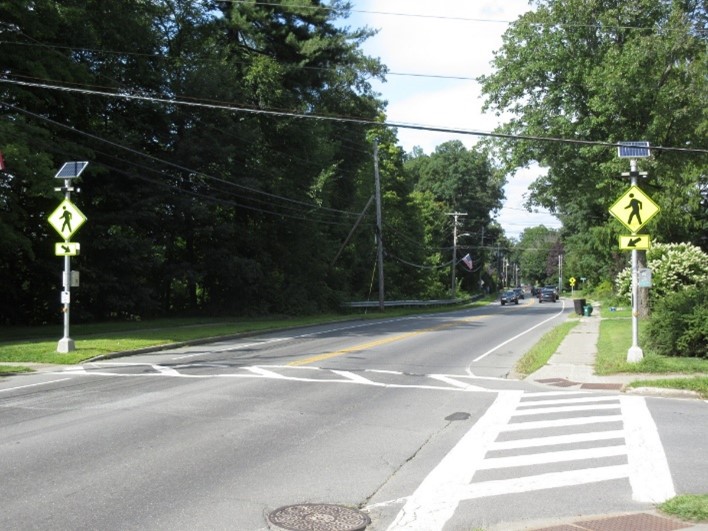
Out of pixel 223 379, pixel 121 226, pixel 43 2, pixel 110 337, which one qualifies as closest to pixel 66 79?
pixel 43 2

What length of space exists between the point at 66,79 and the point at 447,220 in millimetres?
71801

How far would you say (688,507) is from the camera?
5.58 meters

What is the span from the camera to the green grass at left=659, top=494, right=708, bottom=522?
17.8 feet

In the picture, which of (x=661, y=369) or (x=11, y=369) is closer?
(x=661, y=369)

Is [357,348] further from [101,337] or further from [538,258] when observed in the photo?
[538,258]

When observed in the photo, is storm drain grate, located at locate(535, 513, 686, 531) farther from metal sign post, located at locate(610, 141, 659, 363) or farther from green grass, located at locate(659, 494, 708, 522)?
metal sign post, located at locate(610, 141, 659, 363)

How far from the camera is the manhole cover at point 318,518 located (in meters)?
5.35

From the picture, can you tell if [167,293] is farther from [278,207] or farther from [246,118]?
[246,118]

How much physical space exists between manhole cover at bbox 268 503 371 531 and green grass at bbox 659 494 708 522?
2571mm

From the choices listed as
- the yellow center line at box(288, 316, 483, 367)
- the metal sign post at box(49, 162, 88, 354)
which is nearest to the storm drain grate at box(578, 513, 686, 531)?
the yellow center line at box(288, 316, 483, 367)

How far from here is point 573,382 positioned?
13.8 meters

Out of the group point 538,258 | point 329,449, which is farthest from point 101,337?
point 538,258

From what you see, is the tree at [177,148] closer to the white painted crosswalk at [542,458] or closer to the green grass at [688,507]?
the white painted crosswalk at [542,458]

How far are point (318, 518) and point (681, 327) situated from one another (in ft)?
44.9
